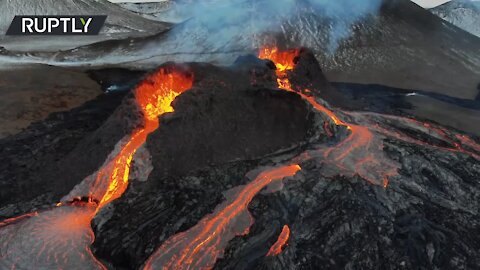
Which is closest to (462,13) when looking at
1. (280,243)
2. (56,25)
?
(56,25)

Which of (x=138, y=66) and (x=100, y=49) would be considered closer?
(x=138, y=66)

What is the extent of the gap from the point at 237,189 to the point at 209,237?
246cm

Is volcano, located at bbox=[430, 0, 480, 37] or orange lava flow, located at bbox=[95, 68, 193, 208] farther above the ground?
volcano, located at bbox=[430, 0, 480, 37]

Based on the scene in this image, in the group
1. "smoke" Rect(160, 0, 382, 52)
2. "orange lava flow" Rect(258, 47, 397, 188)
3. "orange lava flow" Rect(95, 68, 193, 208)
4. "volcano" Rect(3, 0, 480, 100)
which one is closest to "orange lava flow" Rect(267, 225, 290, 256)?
"orange lava flow" Rect(258, 47, 397, 188)

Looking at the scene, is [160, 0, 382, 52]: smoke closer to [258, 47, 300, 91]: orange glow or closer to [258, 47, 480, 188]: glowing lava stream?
[258, 47, 300, 91]: orange glow

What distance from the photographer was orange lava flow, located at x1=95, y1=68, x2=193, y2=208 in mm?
15333

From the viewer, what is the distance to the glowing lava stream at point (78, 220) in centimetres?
1290

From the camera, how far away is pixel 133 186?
14.9m

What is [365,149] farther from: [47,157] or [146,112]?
[47,157]

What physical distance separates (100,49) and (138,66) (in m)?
11.8

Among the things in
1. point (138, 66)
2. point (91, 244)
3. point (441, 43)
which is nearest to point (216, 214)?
point (91, 244)

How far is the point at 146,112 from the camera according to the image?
17.5 metres

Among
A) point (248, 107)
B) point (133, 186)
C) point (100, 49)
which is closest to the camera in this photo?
point (133, 186)

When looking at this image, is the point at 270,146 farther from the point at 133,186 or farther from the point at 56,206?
the point at 56,206
